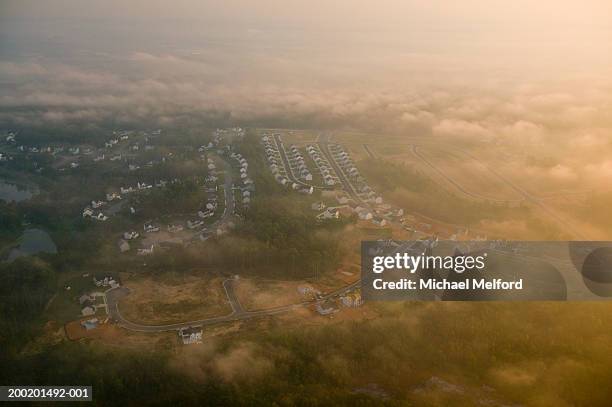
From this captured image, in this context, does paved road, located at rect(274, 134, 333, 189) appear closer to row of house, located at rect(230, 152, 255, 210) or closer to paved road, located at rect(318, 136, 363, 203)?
paved road, located at rect(318, 136, 363, 203)

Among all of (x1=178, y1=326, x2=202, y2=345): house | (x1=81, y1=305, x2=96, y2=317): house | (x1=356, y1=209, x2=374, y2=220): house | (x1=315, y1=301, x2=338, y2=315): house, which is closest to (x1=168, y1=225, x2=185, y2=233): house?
(x1=81, y1=305, x2=96, y2=317): house

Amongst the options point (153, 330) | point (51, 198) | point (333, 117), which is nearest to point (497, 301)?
point (153, 330)

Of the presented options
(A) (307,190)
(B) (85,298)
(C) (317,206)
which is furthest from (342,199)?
(B) (85,298)

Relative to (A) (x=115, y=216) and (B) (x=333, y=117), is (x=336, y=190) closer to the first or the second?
(A) (x=115, y=216)

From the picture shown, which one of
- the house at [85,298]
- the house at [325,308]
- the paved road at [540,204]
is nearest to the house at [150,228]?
the house at [85,298]

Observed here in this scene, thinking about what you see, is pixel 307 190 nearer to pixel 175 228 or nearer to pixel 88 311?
pixel 175 228

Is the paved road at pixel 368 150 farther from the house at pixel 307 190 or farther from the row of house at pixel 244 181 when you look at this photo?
the row of house at pixel 244 181
